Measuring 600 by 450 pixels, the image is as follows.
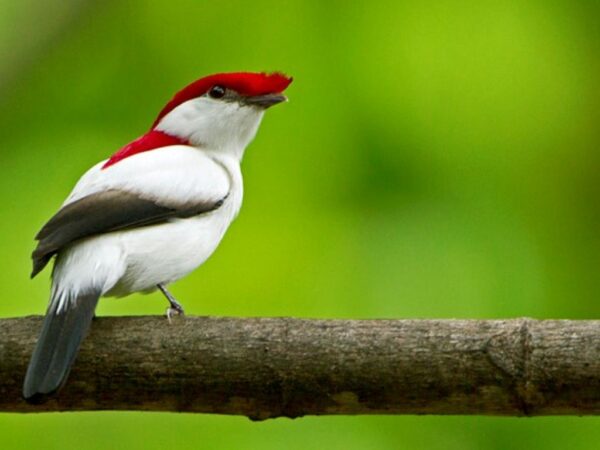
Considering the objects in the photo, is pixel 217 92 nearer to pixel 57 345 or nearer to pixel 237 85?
pixel 237 85

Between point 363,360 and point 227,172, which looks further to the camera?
point 227,172

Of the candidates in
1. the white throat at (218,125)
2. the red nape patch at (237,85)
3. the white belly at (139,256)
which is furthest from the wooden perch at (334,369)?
the white throat at (218,125)

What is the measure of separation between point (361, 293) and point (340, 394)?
93 cm

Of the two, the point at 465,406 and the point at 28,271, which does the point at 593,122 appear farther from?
the point at 28,271

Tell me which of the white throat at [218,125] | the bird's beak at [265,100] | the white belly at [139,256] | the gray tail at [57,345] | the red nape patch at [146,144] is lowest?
the gray tail at [57,345]

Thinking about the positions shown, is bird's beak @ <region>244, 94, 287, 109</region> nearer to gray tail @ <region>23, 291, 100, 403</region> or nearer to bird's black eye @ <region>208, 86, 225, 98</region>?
bird's black eye @ <region>208, 86, 225, 98</region>

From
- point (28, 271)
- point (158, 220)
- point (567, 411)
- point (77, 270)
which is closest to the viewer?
point (567, 411)

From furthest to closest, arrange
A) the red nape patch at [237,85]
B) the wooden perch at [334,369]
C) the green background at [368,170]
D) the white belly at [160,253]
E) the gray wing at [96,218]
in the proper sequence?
the red nape patch at [237,85]
the green background at [368,170]
the white belly at [160,253]
the gray wing at [96,218]
the wooden perch at [334,369]

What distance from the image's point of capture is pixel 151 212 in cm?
394

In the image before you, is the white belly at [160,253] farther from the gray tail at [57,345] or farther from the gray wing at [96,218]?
the gray tail at [57,345]

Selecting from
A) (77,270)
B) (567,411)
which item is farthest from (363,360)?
(77,270)

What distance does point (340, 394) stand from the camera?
3.28 meters

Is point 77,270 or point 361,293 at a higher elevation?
point 361,293

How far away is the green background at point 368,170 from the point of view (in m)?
4.06
